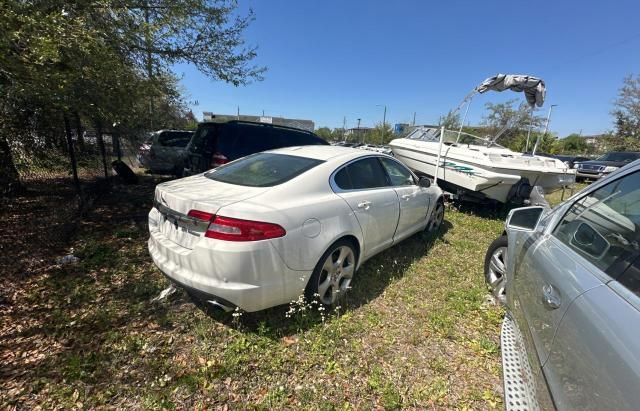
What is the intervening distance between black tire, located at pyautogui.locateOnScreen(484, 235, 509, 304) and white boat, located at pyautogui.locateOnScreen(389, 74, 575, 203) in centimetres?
262

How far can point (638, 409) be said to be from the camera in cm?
84

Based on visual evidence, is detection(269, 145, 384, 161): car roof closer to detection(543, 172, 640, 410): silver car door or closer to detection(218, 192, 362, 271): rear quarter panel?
detection(218, 192, 362, 271): rear quarter panel

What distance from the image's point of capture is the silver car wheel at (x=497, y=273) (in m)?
3.32

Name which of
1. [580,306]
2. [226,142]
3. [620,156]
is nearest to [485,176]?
[226,142]

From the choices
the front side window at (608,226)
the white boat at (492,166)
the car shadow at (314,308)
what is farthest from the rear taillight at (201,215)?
the white boat at (492,166)

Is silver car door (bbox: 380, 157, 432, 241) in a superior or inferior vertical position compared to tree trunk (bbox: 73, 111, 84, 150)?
inferior

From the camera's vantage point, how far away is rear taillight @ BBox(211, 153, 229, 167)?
5.83m

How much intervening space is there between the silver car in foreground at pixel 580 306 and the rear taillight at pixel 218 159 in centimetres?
495

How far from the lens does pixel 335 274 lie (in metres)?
3.01

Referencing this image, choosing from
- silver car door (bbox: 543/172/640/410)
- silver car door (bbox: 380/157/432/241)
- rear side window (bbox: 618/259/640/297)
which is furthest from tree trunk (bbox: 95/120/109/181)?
rear side window (bbox: 618/259/640/297)

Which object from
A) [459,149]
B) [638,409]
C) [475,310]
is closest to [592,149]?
[459,149]

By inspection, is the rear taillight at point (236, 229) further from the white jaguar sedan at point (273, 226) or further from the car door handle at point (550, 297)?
the car door handle at point (550, 297)

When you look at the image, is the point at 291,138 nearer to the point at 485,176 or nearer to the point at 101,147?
the point at 485,176

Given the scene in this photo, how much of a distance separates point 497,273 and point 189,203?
11.1ft
